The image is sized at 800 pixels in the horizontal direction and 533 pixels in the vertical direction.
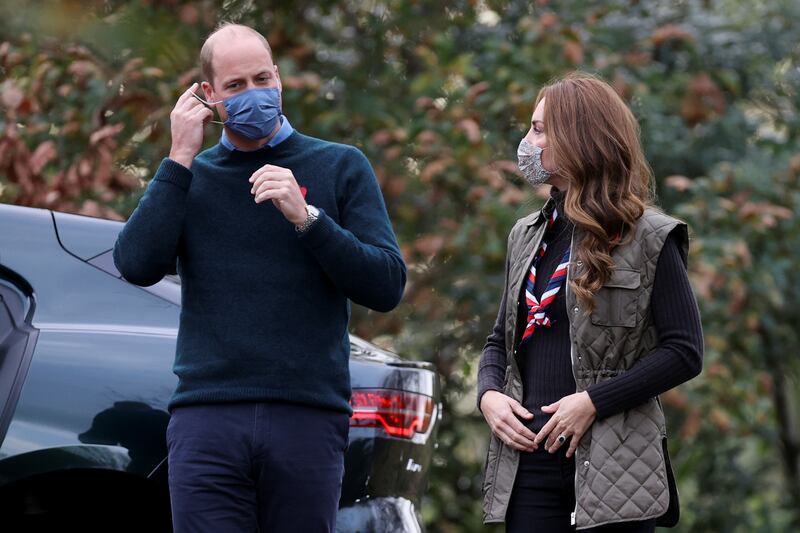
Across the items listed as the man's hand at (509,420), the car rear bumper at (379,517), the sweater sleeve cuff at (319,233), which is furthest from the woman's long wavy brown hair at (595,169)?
the car rear bumper at (379,517)

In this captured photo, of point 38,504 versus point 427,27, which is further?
point 427,27

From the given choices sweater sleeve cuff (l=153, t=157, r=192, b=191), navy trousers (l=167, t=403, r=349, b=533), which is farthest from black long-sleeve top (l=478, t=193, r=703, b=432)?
sweater sleeve cuff (l=153, t=157, r=192, b=191)

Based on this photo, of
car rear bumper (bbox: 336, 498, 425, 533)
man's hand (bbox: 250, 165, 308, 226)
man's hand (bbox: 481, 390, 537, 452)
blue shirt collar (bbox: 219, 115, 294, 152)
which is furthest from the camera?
car rear bumper (bbox: 336, 498, 425, 533)

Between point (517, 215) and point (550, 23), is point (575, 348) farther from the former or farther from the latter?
point (550, 23)

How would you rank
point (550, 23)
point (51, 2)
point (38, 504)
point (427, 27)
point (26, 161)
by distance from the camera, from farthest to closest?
point (427, 27) → point (550, 23) → point (26, 161) → point (51, 2) → point (38, 504)

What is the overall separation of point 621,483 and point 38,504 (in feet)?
4.91

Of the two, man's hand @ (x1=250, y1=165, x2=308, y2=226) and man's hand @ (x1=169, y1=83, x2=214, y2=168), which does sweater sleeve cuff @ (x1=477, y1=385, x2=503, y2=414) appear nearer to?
man's hand @ (x1=250, y1=165, x2=308, y2=226)

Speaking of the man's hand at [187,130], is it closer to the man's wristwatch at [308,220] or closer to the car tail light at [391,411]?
the man's wristwatch at [308,220]

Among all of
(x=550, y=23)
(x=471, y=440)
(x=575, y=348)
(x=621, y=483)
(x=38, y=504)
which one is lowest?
(x=471, y=440)

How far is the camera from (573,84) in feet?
10.1

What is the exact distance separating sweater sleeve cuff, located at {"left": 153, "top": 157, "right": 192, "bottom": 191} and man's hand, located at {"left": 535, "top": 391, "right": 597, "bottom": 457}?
3.27 feet

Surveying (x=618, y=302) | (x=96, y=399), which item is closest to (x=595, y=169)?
(x=618, y=302)

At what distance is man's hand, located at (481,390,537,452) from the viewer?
300 cm

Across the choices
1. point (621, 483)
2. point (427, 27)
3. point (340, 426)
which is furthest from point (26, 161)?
point (621, 483)
